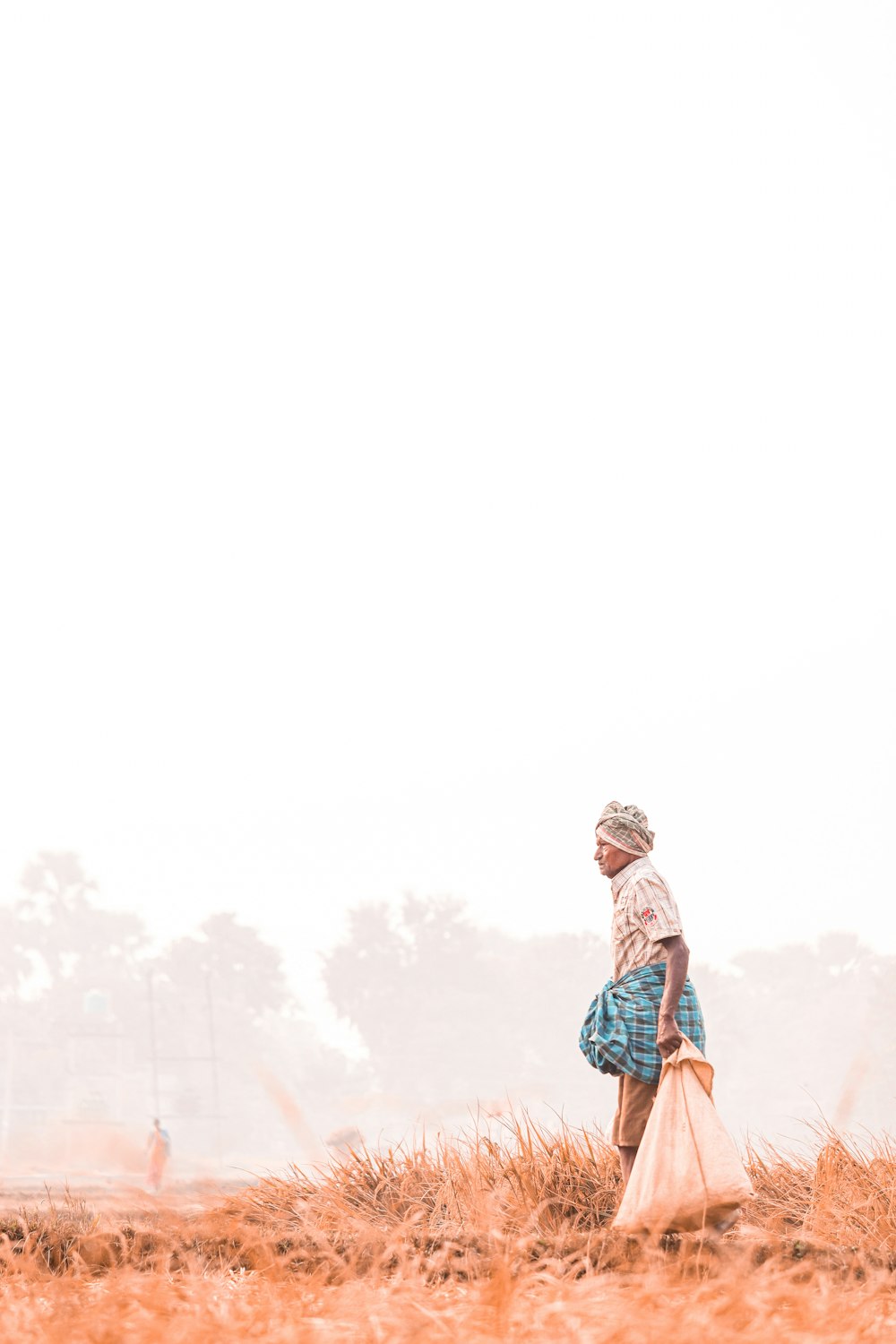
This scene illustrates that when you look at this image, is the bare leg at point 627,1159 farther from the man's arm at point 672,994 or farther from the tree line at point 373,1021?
the tree line at point 373,1021

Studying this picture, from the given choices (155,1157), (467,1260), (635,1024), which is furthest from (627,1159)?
(155,1157)

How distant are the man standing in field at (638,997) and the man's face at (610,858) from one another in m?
0.02

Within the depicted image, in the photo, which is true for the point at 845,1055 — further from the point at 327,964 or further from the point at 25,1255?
the point at 25,1255

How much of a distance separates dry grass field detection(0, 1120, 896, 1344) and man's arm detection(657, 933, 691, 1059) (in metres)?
0.87

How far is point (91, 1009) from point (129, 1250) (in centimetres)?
6968

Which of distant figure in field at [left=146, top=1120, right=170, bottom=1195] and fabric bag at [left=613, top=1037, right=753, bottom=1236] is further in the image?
fabric bag at [left=613, top=1037, right=753, bottom=1236]

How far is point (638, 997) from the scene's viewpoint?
7.13m

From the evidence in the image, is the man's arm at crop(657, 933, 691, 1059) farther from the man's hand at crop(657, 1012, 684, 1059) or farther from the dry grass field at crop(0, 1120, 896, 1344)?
the dry grass field at crop(0, 1120, 896, 1344)

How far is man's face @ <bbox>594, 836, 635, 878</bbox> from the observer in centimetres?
748

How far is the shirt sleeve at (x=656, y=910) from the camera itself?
703cm

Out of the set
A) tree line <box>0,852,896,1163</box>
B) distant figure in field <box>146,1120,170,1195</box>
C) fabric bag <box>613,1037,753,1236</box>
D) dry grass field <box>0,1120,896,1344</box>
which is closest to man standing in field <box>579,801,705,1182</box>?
fabric bag <box>613,1037,753,1236</box>

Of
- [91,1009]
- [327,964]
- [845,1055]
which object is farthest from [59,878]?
[845,1055]

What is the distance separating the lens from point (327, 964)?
95.0 metres

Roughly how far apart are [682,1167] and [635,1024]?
2.86 ft
